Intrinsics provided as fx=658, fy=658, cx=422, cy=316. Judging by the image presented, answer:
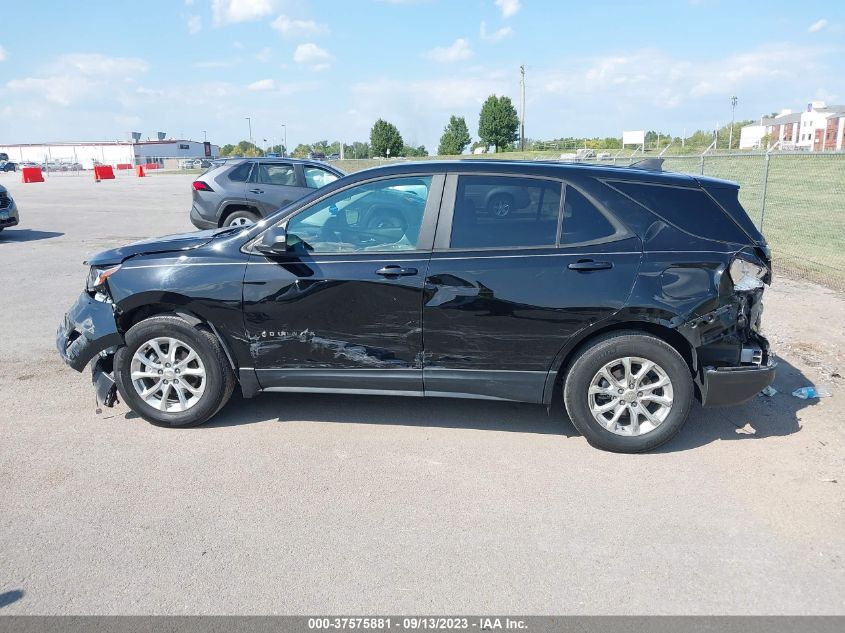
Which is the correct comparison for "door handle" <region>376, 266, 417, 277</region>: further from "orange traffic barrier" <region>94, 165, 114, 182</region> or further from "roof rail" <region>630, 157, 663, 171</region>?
"orange traffic barrier" <region>94, 165, 114, 182</region>

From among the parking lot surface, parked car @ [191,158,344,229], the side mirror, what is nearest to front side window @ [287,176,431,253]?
the side mirror

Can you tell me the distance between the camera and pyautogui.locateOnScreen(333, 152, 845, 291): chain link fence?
35.0 feet

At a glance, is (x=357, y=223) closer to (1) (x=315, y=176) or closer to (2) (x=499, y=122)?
(1) (x=315, y=176)

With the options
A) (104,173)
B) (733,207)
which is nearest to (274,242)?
(733,207)

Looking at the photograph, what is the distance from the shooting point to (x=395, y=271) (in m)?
4.28

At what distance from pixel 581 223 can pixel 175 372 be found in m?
2.92

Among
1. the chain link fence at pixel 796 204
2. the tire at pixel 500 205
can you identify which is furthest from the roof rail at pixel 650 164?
the chain link fence at pixel 796 204

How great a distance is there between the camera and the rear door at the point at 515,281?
13.7 ft

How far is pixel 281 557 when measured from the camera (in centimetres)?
316

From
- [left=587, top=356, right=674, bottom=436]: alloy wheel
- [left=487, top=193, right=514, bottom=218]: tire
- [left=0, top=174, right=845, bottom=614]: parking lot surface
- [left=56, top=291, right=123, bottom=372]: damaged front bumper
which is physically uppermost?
[left=487, top=193, right=514, bottom=218]: tire

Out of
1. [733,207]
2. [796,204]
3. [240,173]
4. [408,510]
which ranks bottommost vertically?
[408,510]

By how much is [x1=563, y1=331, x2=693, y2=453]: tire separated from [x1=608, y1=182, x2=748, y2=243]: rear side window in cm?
78

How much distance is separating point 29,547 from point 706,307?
13.2ft

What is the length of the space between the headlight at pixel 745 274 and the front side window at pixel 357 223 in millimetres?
2043
